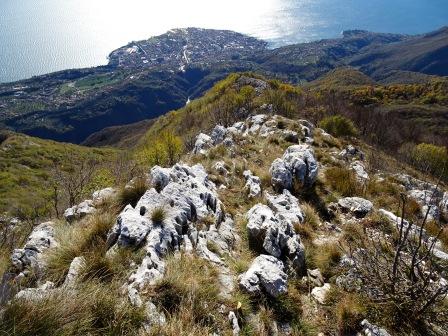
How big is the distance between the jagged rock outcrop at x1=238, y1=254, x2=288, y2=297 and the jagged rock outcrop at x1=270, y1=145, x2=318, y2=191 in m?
5.26

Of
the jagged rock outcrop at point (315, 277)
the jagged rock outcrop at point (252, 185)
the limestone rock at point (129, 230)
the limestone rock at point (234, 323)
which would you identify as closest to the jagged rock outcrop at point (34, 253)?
the limestone rock at point (129, 230)

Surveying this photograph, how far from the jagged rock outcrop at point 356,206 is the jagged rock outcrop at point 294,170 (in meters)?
1.42

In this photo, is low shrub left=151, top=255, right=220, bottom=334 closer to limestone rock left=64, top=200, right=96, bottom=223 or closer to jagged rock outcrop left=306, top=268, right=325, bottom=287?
jagged rock outcrop left=306, top=268, right=325, bottom=287

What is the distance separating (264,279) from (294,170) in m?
6.50

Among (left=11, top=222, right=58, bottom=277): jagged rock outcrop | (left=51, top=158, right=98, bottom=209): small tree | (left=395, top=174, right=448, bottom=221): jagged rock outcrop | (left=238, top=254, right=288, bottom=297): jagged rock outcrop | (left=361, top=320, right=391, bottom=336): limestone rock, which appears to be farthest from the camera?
(left=51, top=158, right=98, bottom=209): small tree

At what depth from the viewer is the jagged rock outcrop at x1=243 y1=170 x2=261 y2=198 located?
37.8ft

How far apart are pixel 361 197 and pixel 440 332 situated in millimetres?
7048

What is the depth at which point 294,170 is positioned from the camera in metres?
12.8

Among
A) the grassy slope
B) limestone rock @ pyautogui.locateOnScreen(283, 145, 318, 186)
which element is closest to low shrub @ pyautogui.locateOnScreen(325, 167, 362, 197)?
limestone rock @ pyautogui.locateOnScreen(283, 145, 318, 186)

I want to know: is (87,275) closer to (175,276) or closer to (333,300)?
(175,276)

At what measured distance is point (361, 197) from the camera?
1290 cm

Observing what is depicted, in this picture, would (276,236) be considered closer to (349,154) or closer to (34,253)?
(34,253)

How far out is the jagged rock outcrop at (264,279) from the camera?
673 centimetres

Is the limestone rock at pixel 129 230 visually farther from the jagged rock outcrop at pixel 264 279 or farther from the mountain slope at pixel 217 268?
the jagged rock outcrop at pixel 264 279
